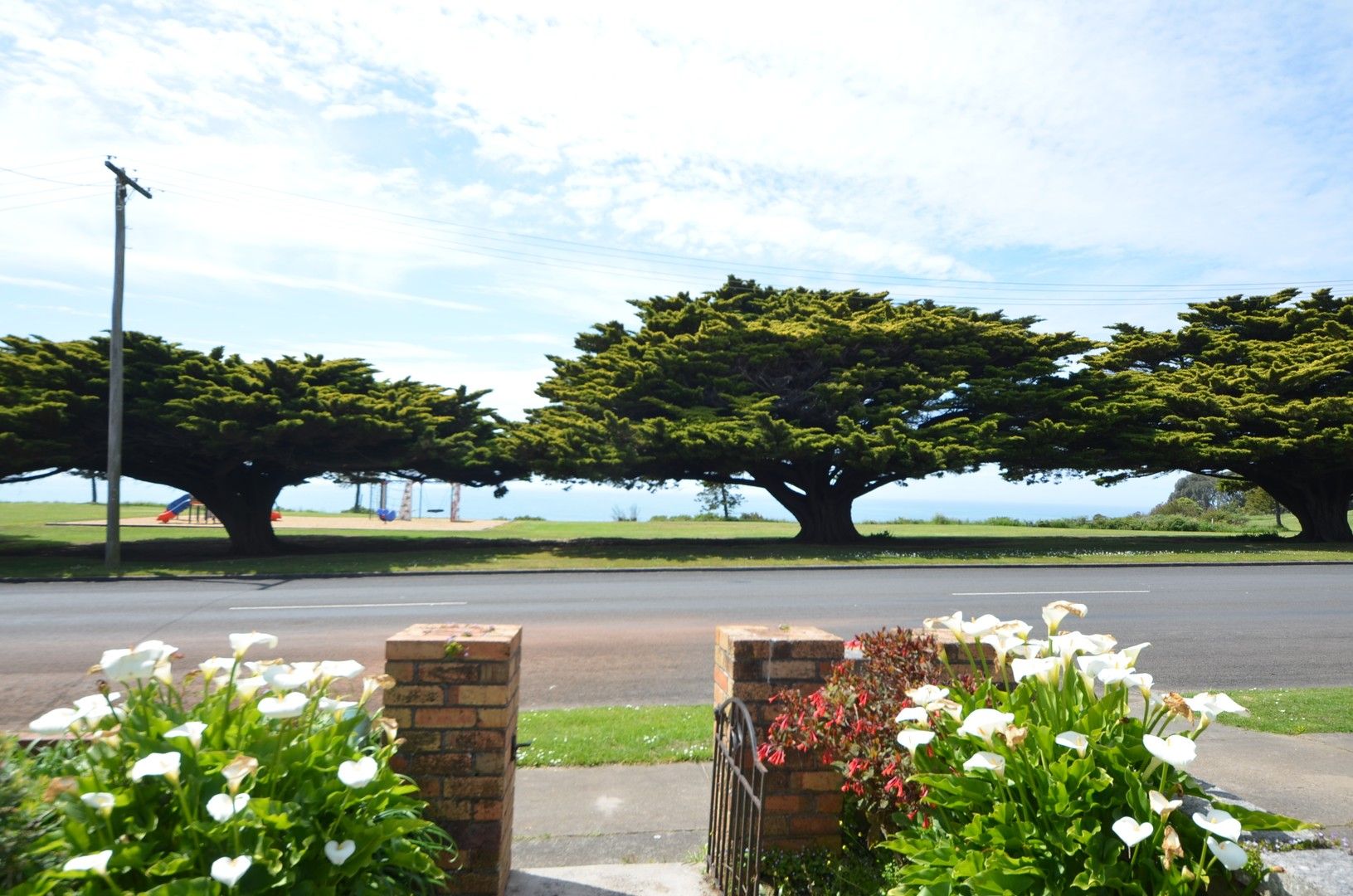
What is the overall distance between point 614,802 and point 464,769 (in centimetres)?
179

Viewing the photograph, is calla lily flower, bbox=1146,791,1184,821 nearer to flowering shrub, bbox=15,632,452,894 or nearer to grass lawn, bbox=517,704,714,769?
flowering shrub, bbox=15,632,452,894

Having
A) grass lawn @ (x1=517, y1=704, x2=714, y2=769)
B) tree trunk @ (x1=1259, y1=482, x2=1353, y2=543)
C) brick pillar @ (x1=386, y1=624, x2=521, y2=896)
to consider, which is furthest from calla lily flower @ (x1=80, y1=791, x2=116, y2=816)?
tree trunk @ (x1=1259, y1=482, x2=1353, y2=543)

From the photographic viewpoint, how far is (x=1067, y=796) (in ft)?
8.32

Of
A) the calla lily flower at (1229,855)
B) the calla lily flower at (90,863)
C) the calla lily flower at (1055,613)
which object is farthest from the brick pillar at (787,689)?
the calla lily flower at (90,863)

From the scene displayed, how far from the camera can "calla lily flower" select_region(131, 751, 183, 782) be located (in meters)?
2.28

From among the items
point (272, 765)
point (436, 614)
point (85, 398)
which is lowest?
point (436, 614)

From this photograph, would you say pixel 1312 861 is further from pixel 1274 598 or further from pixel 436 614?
pixel 1274 598

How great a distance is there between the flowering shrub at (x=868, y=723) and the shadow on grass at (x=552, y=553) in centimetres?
1598

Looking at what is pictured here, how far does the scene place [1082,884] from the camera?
7.94ft

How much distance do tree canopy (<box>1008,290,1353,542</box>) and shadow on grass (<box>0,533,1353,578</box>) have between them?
8.84 ft

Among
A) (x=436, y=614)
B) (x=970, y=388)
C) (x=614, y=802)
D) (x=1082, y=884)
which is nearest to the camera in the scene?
(x=1082, y=884)

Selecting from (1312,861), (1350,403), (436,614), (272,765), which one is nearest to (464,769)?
(272,765)

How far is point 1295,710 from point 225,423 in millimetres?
20852

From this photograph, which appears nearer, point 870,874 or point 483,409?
point 870,874
